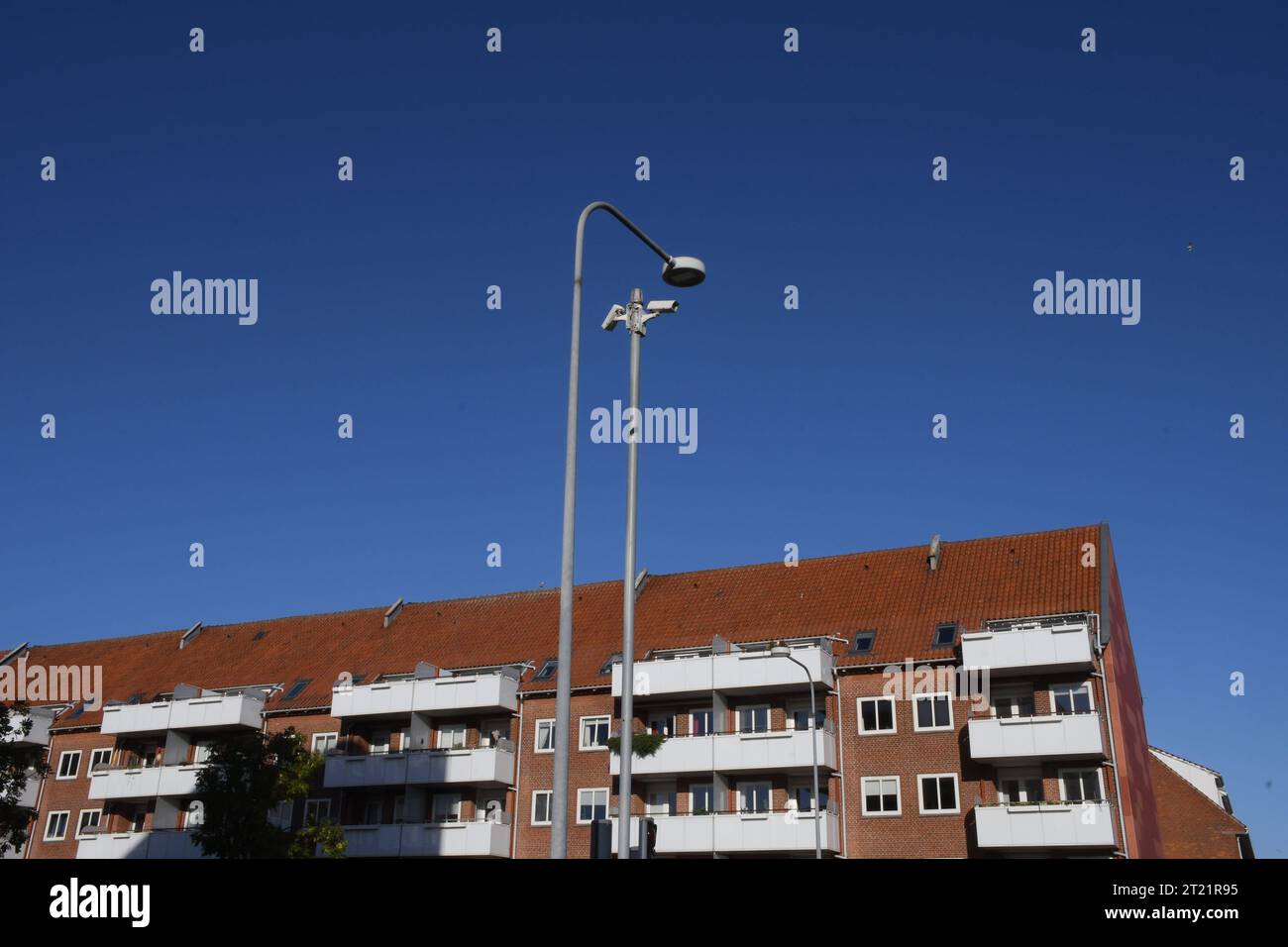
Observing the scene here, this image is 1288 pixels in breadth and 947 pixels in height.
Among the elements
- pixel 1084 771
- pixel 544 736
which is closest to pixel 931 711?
pixel 1084 771

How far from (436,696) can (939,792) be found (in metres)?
20.3

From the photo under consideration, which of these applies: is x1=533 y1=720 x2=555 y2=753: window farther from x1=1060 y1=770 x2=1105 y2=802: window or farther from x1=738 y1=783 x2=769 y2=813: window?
x1=1060 y1=770 x2=1105 y2=802: window

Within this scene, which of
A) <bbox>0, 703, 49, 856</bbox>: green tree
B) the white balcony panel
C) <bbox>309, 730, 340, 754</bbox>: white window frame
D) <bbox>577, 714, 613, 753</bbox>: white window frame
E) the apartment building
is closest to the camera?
the apartment building

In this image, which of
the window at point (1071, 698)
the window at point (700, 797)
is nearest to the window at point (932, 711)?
the window at point (1071, 698)

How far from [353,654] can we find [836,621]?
2340cm

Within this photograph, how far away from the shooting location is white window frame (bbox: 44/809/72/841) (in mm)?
53688

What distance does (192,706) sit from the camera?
51.2 meters

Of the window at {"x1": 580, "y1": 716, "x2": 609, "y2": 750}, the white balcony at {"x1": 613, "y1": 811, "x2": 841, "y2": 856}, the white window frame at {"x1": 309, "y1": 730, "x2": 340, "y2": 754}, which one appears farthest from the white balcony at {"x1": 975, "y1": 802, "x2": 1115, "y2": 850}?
the white window frame at {"x1": 309, "y1": 730, "x2": 340, "y2": 754}

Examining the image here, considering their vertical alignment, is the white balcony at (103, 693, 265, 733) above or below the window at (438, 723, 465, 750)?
above

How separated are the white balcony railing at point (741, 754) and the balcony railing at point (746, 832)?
163 centimetres

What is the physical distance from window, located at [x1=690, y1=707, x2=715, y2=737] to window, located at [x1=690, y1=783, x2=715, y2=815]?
6.35 feet

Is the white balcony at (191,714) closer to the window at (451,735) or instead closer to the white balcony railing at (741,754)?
the window at (451,735)
